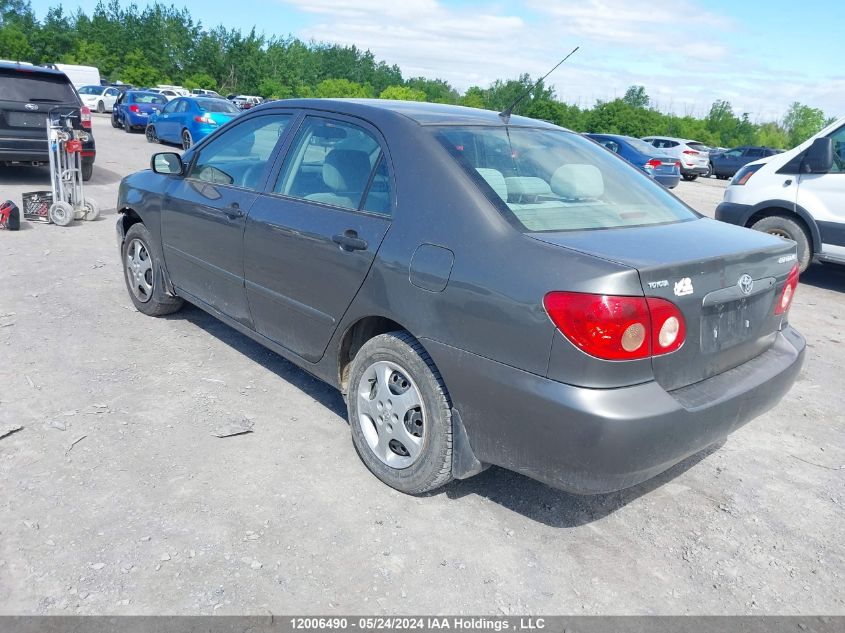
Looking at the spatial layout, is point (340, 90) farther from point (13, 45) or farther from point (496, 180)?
point (496, 180)

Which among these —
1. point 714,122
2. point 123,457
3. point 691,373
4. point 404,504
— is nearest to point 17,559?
point 123,457

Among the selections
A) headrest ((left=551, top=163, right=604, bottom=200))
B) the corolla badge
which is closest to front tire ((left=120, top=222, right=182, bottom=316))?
headrest ((left=551, top=163, right=604, bottom=200))

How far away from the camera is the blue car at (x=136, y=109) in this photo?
82.1ft

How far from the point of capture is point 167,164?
16.1 feet

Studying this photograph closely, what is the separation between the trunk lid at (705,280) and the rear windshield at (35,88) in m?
10.7

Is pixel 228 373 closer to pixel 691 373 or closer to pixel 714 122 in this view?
pixel 691 373

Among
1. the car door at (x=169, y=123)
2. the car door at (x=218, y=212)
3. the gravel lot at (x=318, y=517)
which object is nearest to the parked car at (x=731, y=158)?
the car door at (x=169, y=123)

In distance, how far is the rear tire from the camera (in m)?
7.63

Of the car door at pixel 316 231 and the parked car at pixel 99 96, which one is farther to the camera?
the parked car at pixel 99 96

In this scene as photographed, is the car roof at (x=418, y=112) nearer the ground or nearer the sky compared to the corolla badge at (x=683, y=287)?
nearer the sky

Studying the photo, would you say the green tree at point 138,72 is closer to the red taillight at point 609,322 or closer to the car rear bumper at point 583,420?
the car rear bumper at point 583,420

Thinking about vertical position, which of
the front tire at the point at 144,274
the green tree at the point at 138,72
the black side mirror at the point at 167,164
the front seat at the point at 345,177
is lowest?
the front tire at the point at 144,274

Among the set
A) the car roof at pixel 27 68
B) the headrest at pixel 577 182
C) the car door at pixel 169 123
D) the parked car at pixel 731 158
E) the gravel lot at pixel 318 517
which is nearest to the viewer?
the gravel lot at pixel 318 517

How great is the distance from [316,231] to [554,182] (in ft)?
3.92
